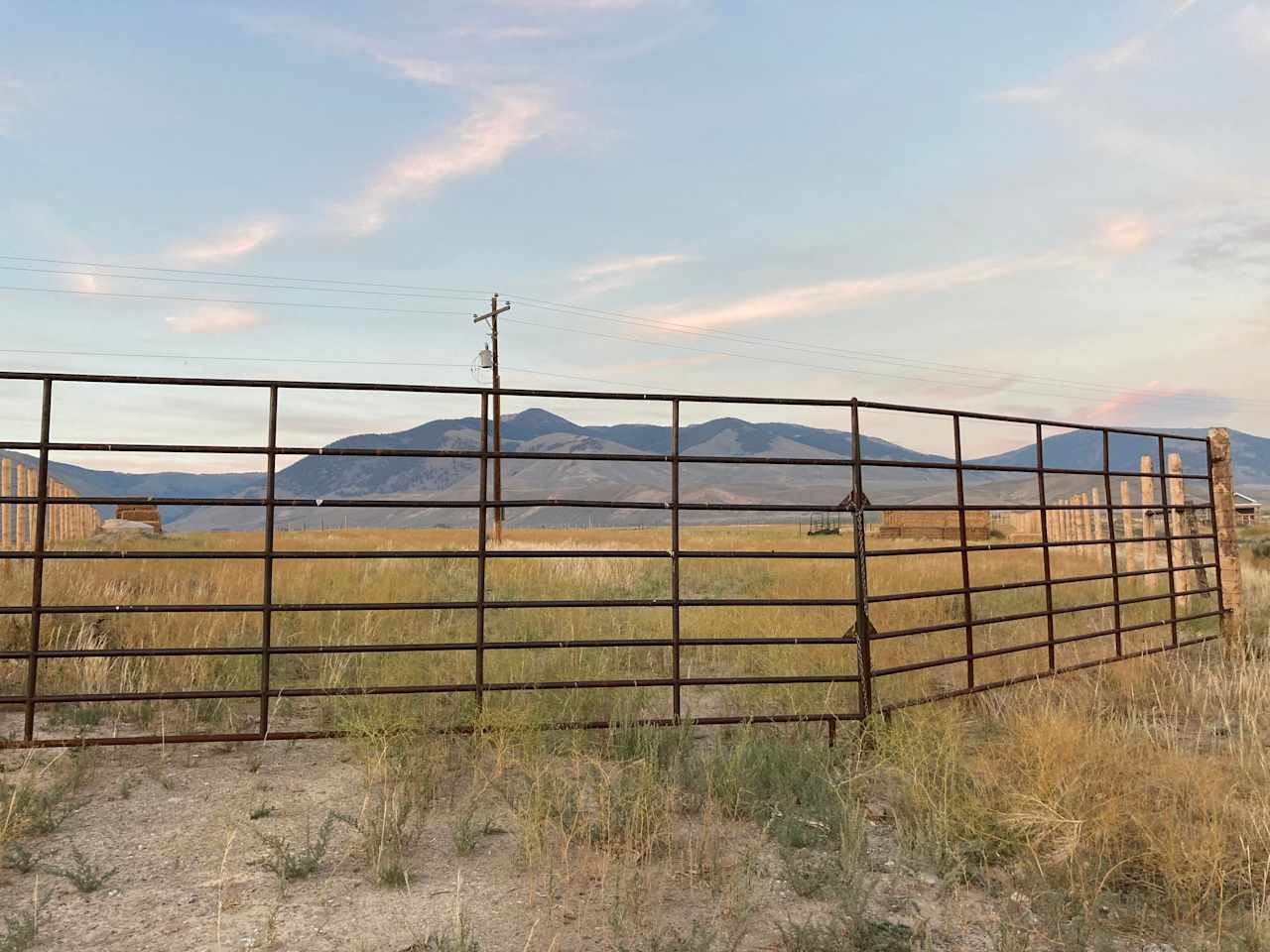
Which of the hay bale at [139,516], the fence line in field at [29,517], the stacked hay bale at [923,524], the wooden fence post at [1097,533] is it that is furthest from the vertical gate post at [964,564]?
the hay bale at [139,516]

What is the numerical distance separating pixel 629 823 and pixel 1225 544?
35.5 ft

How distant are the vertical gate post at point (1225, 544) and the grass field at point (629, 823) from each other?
3575 mm

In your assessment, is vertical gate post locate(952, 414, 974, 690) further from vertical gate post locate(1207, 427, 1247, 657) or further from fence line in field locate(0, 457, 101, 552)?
fence line in field locate(0, 457, 101, 552)

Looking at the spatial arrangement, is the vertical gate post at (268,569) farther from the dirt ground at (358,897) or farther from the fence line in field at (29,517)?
the fence line in field at (29,517)

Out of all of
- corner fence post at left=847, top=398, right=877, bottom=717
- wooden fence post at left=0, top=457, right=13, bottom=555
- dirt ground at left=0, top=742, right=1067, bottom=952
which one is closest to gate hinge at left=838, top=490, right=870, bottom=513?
corner fence post at left=847, top=398, right=877, bottom=717

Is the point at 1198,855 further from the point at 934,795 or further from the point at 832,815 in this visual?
the point at 832,815

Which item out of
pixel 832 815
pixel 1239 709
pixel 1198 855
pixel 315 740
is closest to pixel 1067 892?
pixel 1198 855

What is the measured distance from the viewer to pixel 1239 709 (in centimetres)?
830

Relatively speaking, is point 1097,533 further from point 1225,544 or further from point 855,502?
point 855,502

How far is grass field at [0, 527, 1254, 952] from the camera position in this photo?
14.2ft

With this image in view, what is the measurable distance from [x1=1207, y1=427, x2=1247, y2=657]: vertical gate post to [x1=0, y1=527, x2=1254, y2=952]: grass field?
3.58 meters

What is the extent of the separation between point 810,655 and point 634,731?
4.70 meters

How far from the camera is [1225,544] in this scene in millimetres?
11906

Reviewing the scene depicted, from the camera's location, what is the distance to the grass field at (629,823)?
434 cm
